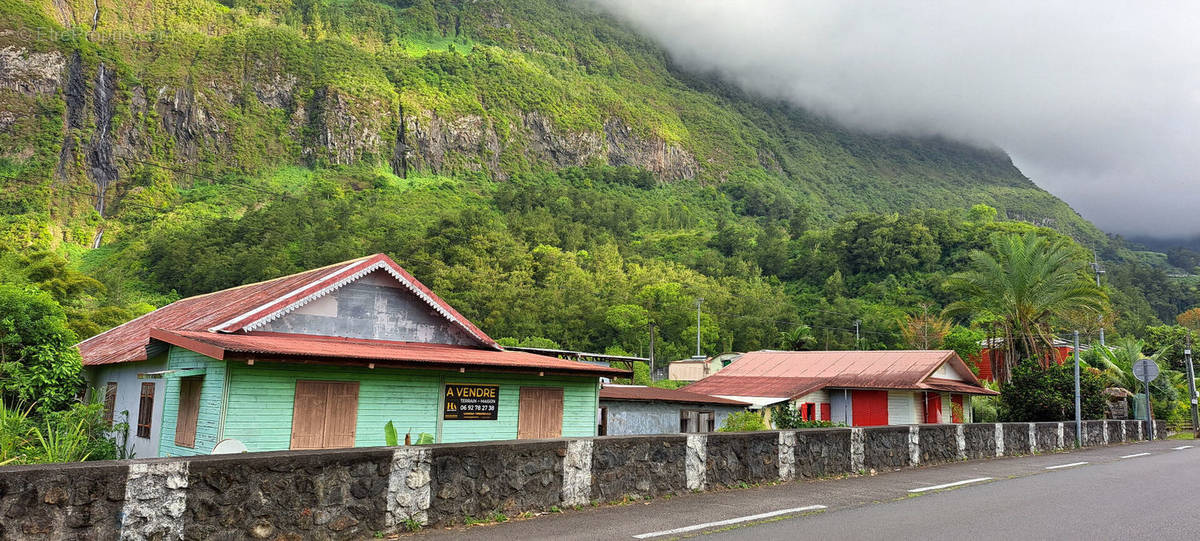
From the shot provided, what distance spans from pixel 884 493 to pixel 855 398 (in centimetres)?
2335

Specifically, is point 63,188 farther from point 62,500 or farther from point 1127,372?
point 62,500

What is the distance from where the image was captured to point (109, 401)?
18.7 meters

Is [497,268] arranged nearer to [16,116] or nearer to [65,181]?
[65,181]

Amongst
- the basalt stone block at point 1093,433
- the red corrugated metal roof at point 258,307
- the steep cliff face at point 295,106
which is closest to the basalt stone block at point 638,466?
the red corrugated metal roof at point 258,307

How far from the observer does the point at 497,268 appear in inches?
3686

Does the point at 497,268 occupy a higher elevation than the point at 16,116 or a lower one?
lower

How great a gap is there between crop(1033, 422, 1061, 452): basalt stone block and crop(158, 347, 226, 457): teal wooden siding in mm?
18699

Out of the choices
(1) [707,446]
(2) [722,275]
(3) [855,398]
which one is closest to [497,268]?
(2) [722,275]

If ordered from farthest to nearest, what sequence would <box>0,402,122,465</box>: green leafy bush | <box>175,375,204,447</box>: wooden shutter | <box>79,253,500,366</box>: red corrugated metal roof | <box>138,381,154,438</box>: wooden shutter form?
<box>138,381,154,438</box>: wooden shutter < <box>79,253,500,366</box>: red corrugated metal roof < <box>175,375,204,447</box>: wooden shutter < <box>0,402,122,465</box>: green leafy bush

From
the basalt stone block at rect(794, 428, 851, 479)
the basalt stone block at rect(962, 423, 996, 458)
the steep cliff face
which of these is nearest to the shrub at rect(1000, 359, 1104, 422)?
the basalt stone block at rect(962, 423, 996, 458)

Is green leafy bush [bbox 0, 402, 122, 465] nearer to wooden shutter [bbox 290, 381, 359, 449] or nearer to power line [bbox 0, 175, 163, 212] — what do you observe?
wooden shutter [bbox 290, 381, 359, 449]

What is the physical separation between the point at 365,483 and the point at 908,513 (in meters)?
6.04

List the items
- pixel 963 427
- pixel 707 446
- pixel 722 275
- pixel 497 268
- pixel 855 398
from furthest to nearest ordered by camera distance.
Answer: pixel 722 275 → pixel 497 268 → pixel 855 398 → pixel 963 427 → pixel 707 446

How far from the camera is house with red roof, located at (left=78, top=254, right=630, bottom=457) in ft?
44.0
